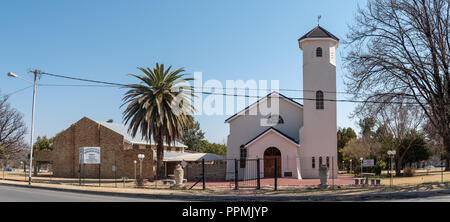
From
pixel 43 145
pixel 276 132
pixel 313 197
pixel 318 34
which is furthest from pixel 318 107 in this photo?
pixel 43 145

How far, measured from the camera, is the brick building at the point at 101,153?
42.1 metres

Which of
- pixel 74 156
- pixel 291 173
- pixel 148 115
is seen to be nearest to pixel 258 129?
pixel 291 173

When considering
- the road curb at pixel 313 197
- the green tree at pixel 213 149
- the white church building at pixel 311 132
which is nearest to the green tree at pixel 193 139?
the green tree at pixel 213 149

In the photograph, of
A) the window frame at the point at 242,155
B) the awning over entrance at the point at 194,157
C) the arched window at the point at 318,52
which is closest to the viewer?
the arched window at the point at 318,52

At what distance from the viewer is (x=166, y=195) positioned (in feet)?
69.4

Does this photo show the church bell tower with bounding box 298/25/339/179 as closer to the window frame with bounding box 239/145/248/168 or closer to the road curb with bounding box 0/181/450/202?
the window frame with bounding box 239/145/248/168

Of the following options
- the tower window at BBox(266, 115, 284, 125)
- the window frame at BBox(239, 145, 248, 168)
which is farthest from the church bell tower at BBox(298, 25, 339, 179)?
the window frame at BBox(239, 145, 248, 168)

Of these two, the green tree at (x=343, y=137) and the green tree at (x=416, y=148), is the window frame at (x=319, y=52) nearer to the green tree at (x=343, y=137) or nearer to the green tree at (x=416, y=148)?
the green tree at (x=416, y=148)

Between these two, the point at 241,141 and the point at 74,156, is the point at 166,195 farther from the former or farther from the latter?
the point at 74,156

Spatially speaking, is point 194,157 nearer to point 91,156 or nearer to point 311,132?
point 91,156

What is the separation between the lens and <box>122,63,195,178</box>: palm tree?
3559cm

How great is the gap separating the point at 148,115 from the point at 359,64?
1832 cm

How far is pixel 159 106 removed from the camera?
116 feet

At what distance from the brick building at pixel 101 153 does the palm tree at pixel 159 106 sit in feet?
16.4
